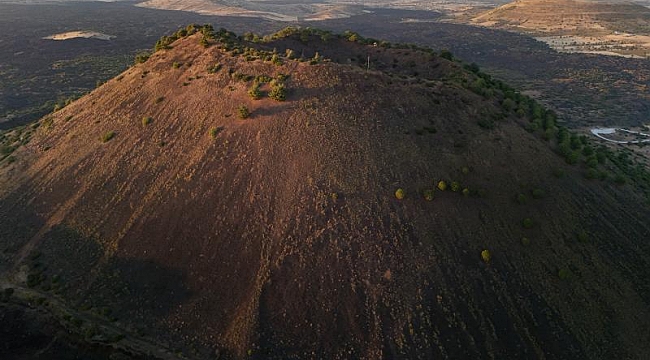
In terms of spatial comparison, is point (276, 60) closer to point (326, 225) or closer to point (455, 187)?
point (326, 225)

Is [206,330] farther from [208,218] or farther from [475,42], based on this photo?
[475,42]

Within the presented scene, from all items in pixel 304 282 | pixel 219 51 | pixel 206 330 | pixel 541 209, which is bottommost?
pixel 206 330

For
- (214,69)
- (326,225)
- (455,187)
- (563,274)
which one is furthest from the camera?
(214,69)

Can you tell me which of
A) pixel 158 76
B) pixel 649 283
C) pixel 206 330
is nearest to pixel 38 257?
pixel 206 330

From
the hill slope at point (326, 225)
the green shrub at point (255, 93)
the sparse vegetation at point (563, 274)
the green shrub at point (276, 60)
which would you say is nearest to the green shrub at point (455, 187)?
the hill slope at point (326, 225)

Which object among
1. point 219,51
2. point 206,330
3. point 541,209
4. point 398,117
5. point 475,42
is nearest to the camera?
point 206,330

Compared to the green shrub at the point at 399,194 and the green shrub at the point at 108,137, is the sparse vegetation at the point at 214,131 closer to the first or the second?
the green shrub at the point at 108,137

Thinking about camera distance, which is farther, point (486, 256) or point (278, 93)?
point (278, 93)

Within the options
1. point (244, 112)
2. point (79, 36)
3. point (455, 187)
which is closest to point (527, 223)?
point (455, 187)
